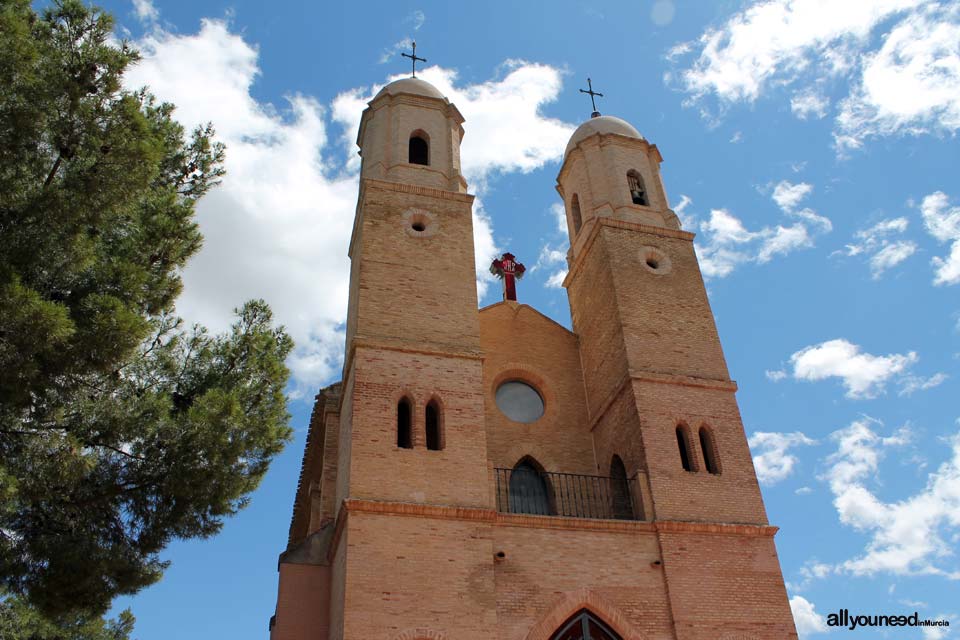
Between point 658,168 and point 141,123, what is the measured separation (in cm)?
1276

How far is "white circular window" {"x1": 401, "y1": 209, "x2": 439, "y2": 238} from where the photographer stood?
48.2 ft

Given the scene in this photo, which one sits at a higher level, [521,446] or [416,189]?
[416,189]

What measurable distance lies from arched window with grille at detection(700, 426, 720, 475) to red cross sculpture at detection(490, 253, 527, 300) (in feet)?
17.3

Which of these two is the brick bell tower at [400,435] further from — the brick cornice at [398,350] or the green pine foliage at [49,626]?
the green pine foliage at [49,626]

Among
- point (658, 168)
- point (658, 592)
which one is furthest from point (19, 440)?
point (658, 168)

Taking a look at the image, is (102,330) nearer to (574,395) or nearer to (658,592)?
(658,592)

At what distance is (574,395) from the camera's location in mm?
15234

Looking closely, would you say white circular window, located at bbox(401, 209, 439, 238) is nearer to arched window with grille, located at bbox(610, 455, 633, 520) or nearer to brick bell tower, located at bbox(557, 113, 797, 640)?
brick bell tower, located at bbox(557, 113, 797, 640)

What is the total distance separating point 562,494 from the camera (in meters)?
13.7

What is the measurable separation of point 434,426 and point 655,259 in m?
5.80

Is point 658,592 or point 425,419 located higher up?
point 425,419

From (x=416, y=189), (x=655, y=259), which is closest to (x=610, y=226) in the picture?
(x=655, y=259)

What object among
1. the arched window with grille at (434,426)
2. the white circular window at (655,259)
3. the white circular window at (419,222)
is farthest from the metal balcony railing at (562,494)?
the white circular window at (419,222)

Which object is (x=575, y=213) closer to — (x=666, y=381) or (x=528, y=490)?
(x=666, y=381)
